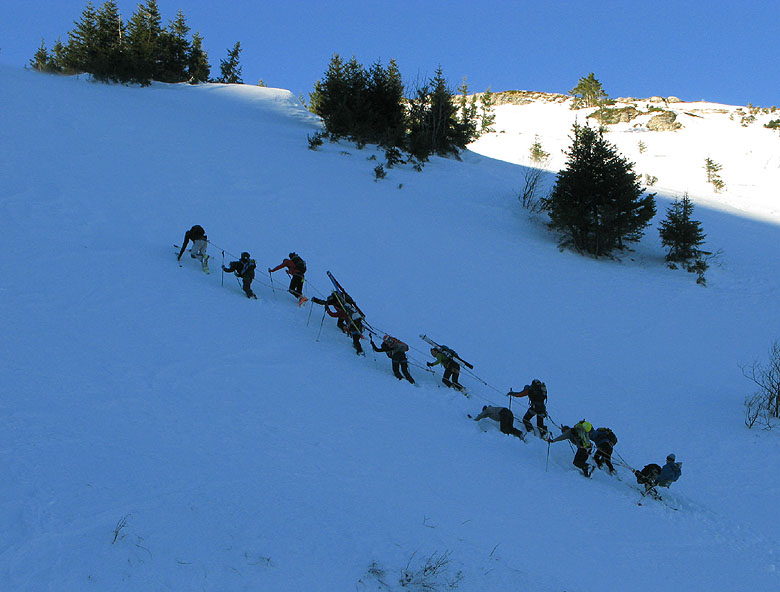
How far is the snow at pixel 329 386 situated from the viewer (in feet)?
13.1

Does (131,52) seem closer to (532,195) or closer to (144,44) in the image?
(144,44)

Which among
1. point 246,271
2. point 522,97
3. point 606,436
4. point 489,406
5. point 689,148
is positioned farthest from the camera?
point 522,97

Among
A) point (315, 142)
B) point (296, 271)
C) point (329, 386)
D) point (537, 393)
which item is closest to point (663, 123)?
point (315, 142)

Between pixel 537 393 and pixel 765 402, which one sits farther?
pixel 765 402

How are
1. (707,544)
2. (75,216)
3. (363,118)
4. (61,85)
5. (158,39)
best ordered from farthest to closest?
1. (158,39)
2. (363,118)
3. (61,85)
4. (75,216)
5. (707,544)

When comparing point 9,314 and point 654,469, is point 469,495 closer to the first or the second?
point 654,469

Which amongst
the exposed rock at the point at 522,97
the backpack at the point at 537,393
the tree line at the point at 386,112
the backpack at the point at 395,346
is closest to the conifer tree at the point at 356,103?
the tree line at the point at 386,112

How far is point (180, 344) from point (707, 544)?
8.00 metres

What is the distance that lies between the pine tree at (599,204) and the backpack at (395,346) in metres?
11.7

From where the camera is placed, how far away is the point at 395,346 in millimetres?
9289

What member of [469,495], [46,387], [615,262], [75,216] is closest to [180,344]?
[46,387]

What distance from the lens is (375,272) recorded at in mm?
14195

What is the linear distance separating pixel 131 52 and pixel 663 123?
48818mm

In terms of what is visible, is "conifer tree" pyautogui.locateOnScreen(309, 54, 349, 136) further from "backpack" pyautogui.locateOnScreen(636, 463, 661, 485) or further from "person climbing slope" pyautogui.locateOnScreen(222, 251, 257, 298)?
"backpack" pyautogui.locateOnScreen(636, 463, 661, 485)
